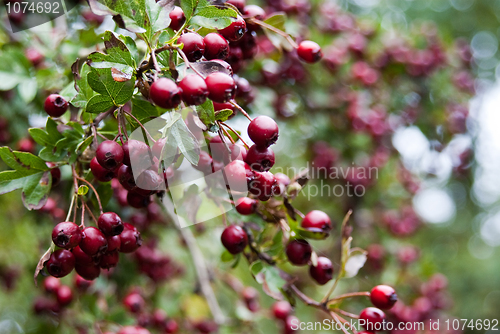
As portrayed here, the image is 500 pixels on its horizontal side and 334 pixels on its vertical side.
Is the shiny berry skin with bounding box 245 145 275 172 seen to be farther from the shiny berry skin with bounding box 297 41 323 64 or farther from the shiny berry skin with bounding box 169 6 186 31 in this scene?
the shiny berry skin with bounding box 297 41 323 64

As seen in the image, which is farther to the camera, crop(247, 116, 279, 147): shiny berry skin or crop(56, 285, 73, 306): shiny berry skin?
crop(56, 285, 73, 306): shiny berry skin

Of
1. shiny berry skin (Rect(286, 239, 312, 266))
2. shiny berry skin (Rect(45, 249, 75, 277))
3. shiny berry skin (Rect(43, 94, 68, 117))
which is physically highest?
shiny berry skin (Rect(43, 94, 68, 117))

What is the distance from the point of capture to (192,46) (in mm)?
1017

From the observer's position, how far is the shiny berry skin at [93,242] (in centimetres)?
110

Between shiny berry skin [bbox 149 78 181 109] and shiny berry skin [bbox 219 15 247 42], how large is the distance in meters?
0.39

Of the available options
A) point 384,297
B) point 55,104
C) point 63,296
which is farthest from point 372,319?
point 63,296

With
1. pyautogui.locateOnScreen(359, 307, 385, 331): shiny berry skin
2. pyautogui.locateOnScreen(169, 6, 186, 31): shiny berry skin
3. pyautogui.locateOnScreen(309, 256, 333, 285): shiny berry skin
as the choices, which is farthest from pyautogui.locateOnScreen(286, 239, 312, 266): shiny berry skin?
pyautogui.locateOnScreen(169, 6, 186, 31): shiny berry skin

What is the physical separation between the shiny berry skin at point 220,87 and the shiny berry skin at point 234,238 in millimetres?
568

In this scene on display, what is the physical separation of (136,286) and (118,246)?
1.72 m

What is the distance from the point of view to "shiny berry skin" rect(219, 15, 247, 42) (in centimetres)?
117

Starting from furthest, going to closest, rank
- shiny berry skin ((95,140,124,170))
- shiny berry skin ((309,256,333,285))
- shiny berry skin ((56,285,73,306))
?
shiny berry skin ((56,285,73,306))
shiny berry skin ((309,256,333,285))
shiny berry skin ((95,140,124,170))

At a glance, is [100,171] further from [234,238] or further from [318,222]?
[318,222]

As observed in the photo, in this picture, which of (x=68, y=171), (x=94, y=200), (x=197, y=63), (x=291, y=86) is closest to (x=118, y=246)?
(x=94, y=200)

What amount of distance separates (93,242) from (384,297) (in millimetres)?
1047
